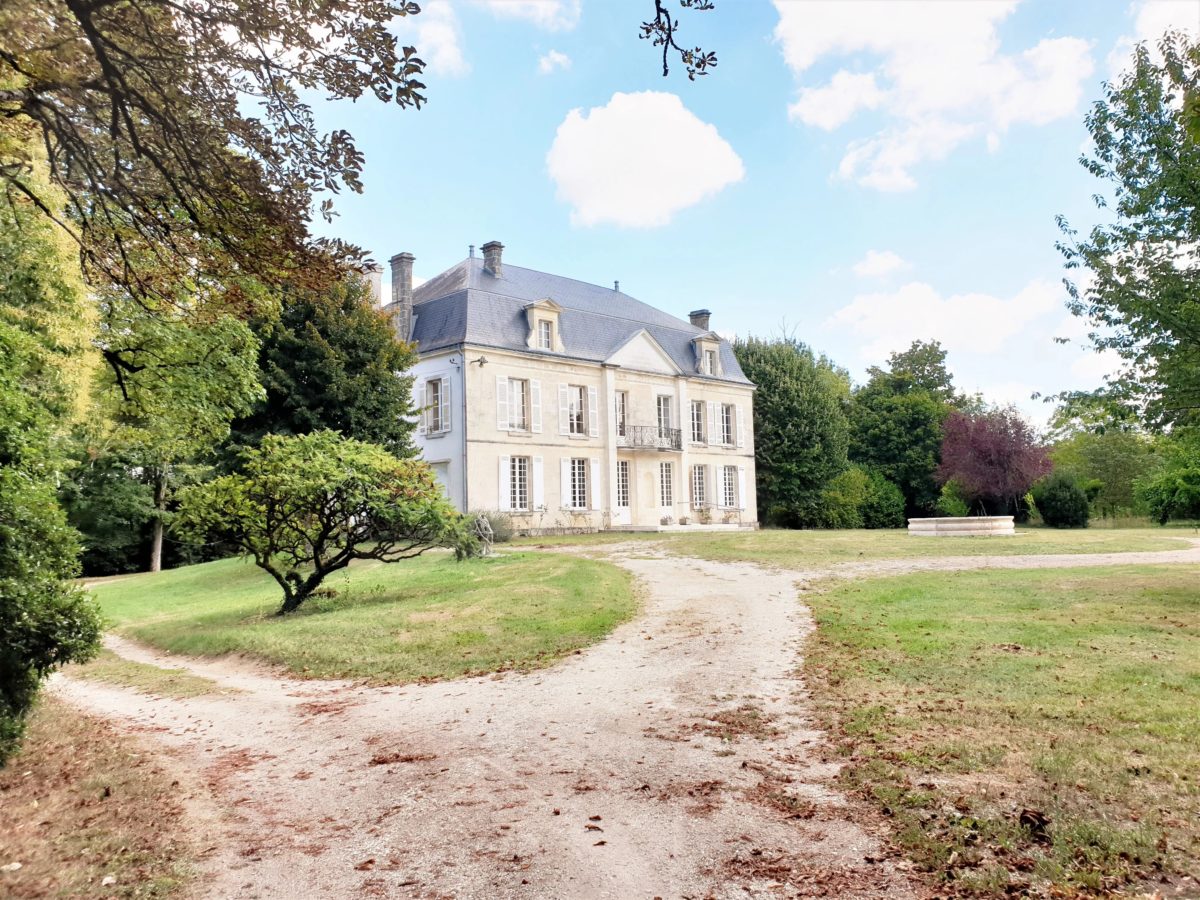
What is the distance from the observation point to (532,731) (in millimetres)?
5879

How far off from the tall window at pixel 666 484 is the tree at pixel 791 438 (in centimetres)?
643

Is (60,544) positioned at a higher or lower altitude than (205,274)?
lower

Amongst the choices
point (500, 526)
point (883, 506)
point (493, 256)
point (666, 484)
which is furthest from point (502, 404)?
point (883, 506)

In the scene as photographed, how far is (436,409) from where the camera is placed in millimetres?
27031

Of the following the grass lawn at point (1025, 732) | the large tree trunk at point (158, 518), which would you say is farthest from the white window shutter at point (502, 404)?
the grass lawn at point (1025, 732)

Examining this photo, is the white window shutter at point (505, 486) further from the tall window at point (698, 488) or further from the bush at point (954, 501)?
the bush at point (954, 501)

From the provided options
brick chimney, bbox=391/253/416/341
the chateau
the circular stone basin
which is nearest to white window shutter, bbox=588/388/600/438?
the chateau

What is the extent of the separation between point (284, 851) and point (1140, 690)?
5.90 meters

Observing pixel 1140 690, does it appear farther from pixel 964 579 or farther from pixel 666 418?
pixel 666 418

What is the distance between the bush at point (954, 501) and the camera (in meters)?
33.4

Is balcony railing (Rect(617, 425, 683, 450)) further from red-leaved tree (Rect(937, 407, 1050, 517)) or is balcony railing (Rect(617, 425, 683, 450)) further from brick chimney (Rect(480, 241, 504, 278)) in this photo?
red-leaved tree (Rect(937, 407, 1050, 517))

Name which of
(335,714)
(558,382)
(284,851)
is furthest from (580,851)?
(558,382)

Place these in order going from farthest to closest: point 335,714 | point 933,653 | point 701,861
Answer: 1. point 933,653
2. point 335,714
3. point 701,861

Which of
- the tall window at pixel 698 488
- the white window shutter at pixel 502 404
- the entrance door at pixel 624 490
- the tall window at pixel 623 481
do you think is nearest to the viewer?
the white window shutter at pixel 502 404
